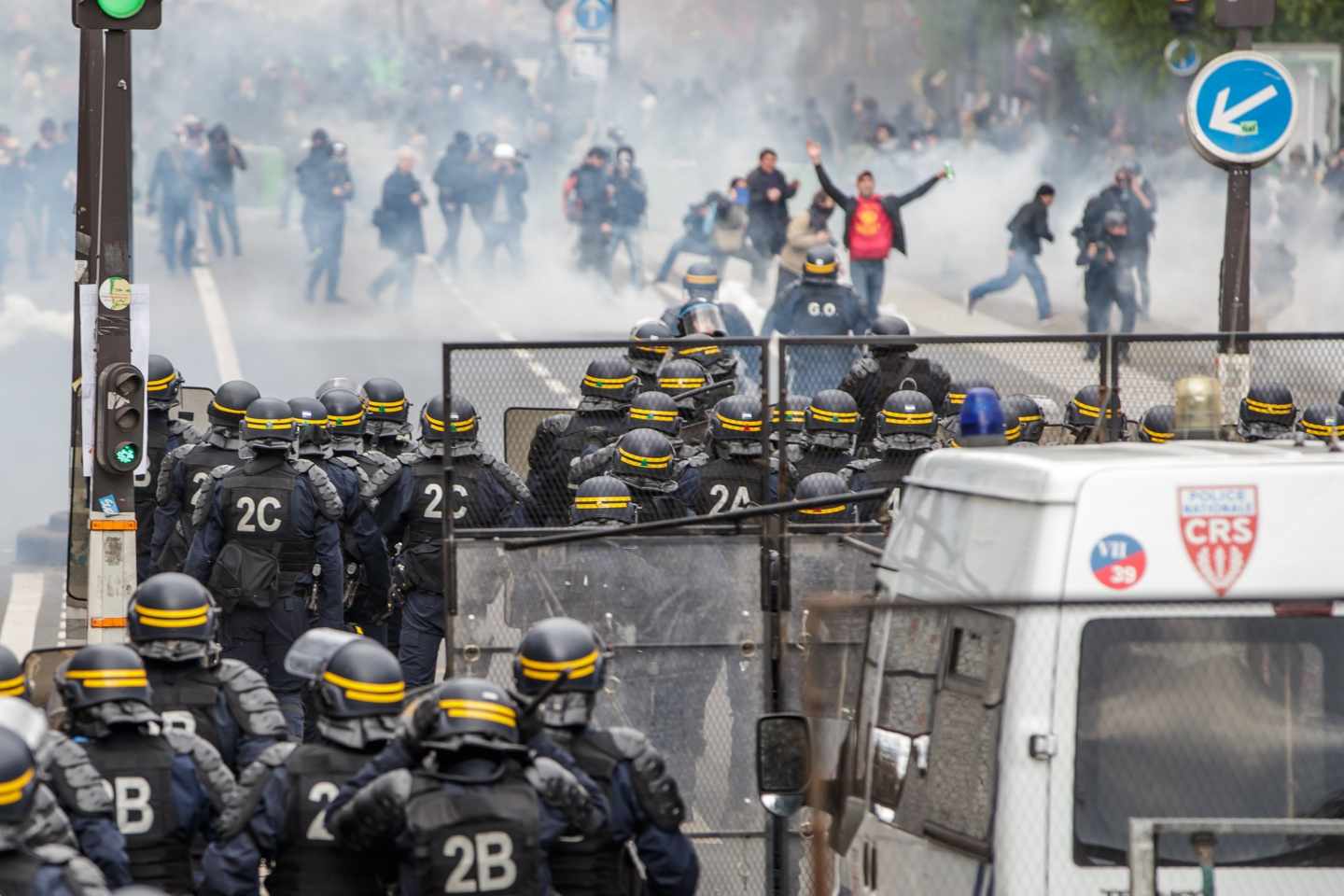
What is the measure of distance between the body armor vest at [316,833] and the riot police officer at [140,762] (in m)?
0.42

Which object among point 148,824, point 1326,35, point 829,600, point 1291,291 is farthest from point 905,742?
point 1326,35

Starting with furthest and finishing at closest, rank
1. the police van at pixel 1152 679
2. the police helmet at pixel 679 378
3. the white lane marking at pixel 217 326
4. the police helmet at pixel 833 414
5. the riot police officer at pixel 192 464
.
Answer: the white lane marking at pixel 217 326
the police helmet at pixel 679 378
the riot police officer at pixel 192 464
the police helmet at pixel 833 414
the police van at pixel 1152 679

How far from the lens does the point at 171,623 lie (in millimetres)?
7395

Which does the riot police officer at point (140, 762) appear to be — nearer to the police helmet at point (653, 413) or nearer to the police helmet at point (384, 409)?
the police helmet at point (653, 413)

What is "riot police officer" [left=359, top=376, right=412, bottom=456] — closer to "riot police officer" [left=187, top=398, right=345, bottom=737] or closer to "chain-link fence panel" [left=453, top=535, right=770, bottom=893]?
"riot police officer" [left=187, top=398, right=345, bottom=737]

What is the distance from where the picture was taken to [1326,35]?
3228 cm

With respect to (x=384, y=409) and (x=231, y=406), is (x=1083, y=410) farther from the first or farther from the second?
(x=231, y=406)

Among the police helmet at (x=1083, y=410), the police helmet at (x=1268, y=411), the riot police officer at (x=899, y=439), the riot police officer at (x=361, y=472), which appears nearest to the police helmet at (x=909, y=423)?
the riot police officer at (x=899, y=439)

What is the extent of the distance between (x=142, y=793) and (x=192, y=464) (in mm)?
5175

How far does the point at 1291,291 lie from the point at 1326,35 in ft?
14.0

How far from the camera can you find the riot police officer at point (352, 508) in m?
11.5

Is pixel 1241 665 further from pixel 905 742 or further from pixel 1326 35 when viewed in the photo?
pixel 1326 35

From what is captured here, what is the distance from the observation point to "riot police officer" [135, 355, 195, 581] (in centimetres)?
1271

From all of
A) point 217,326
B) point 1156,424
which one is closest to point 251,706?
point 1156,424
